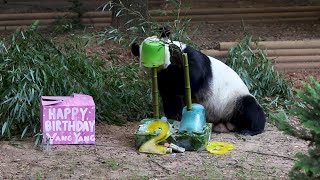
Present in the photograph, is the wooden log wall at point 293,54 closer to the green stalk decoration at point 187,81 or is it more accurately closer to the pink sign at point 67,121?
the green stalk decoration at point 187,81

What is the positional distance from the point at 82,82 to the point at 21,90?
778mm

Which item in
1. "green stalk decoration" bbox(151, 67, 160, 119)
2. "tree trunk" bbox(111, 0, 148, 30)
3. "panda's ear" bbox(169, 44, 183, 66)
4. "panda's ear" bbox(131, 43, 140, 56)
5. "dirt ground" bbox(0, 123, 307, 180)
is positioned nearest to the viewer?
"dirt ground" bbox(0, 123, 307, 180)

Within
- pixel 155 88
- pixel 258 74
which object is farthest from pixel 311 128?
pixel 258 74

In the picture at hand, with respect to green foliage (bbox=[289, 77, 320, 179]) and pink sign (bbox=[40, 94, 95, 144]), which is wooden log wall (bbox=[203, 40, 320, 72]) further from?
green foliage (bbox=[289, 77, 320, 179])

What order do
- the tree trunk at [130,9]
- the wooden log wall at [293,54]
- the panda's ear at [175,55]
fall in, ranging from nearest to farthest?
the panda's ear at [175,55], the wooden log wall at [293,54], the tree trunk at [130,9]

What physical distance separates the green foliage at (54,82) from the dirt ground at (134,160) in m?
0.27

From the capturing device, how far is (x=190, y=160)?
6238 millimetres

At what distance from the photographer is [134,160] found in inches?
245

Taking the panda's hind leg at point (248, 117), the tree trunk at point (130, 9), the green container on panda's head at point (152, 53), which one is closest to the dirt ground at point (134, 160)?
the panda's hind leg at point (248, 117)

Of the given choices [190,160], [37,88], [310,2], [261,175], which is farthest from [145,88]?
[310,2]

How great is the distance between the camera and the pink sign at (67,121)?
6.57 meters

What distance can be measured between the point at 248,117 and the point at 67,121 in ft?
6.23

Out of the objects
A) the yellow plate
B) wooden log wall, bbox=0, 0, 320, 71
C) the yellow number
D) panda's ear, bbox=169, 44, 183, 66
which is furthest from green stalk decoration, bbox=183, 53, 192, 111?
wooden log wall, bbox=0, 0, 320, 71

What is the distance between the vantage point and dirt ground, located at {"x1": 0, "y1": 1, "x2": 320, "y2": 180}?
5.83 metres
